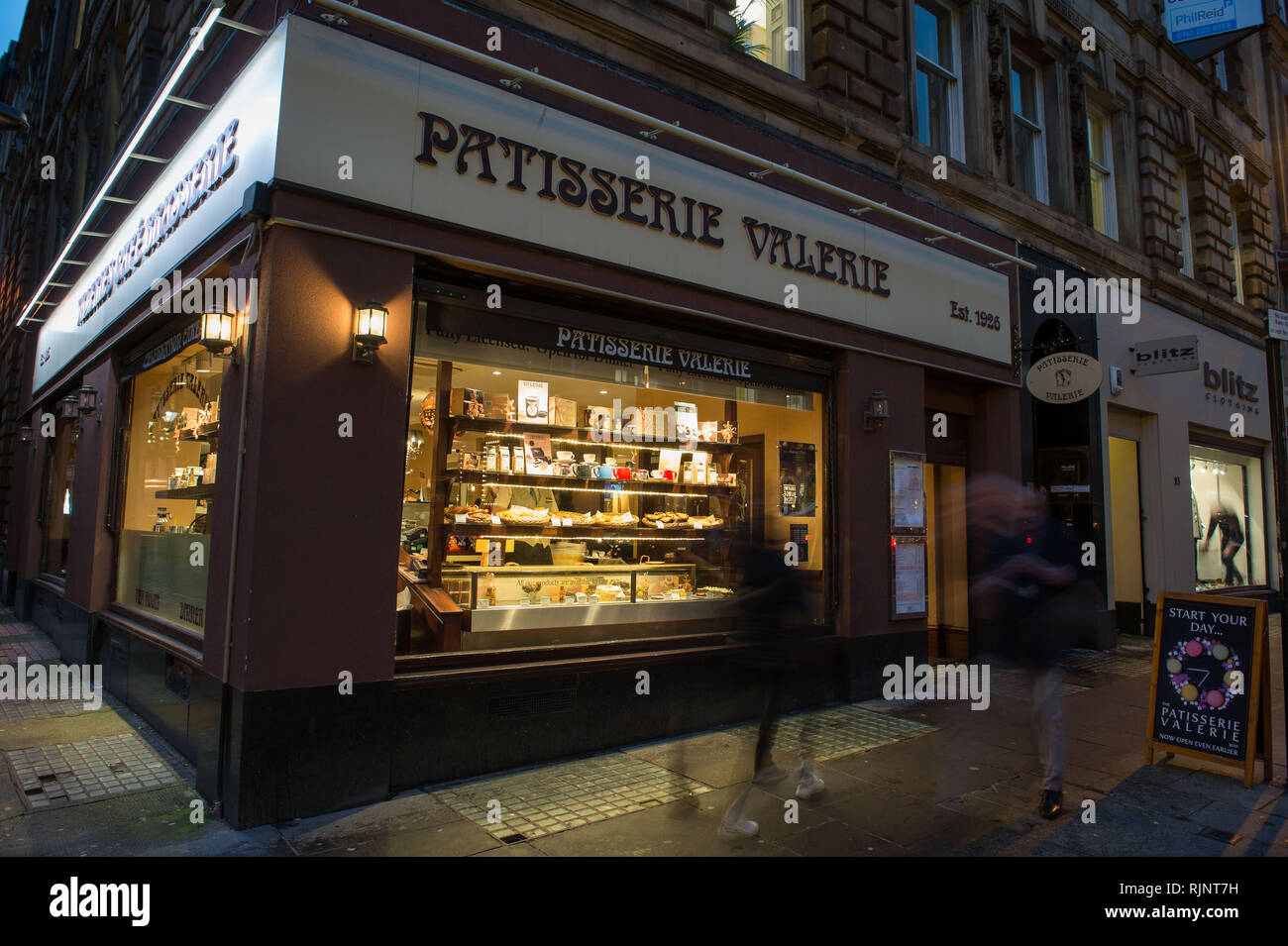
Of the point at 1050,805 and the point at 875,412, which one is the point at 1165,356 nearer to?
the point at 875,412

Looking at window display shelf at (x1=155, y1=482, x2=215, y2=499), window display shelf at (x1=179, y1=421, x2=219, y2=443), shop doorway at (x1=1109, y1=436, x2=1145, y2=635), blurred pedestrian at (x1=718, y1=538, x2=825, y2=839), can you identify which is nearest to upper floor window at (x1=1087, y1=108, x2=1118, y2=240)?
shop doorway at (x1=1109, y1=436, x2=1145, y2=635)

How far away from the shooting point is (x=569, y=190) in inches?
247

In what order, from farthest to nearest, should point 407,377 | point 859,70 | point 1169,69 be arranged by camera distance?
point 1169,69
point 859,70
point 407,377

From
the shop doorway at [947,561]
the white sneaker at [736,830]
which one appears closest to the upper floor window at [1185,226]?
the shop doorway at [947,561]

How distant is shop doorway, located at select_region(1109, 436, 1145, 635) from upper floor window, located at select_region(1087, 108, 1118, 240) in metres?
4.05

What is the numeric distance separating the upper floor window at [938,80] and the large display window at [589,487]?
526 centimetres

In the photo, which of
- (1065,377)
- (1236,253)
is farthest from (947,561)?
(1236,253)

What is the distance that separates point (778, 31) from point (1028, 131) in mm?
5740

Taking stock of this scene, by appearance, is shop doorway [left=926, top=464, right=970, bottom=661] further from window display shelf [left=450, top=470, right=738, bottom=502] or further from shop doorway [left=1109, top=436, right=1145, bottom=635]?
shop doorway [left=1109, top=436, right=1145, bottom=635]

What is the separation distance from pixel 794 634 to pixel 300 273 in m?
4.06

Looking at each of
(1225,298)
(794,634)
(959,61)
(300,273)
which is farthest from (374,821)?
(1225,298)

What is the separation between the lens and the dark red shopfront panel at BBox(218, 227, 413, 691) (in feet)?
15.8
